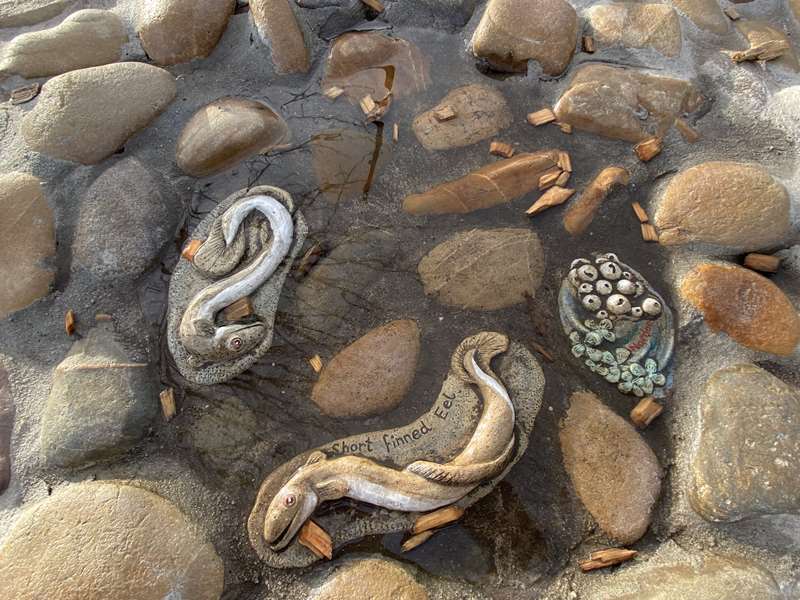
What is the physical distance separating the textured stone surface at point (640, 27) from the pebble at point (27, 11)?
408 cm

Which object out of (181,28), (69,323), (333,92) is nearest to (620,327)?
(333,92)

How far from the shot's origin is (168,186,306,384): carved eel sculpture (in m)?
3.15

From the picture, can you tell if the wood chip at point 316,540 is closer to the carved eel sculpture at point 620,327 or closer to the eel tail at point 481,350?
the eel tail at point 481,350

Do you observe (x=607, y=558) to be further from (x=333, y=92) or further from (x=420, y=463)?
(x=333, y=92)

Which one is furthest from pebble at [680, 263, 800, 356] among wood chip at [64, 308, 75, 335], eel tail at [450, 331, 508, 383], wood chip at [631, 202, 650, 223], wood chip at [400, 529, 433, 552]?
wood chip at [64, 308, 75, 335]

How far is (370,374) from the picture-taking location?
3.16 meters

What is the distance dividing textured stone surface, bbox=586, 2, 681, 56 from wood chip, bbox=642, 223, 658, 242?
1.40 metres

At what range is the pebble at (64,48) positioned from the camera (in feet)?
12.1

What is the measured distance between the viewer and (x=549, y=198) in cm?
348

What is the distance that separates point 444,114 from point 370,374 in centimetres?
189

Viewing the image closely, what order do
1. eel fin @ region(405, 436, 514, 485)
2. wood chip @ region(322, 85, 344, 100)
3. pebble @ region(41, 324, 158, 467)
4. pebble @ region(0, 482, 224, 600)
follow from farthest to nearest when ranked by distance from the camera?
wood chip @ region(322, 85, 344, 100) → pebble @ region(41, 324, 158, 467) → eel fin @ region(405, 436, 514, 485) → pebble @ region(0, 482, 224, 600)

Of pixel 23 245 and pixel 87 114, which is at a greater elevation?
pixel 87 114

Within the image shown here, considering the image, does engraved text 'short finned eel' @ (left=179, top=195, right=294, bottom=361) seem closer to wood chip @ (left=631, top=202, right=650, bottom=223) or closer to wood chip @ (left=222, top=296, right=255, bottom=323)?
wood chip @ (left=222, top=296, right=255, bottom=323)

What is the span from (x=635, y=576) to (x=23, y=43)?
17.0ft
